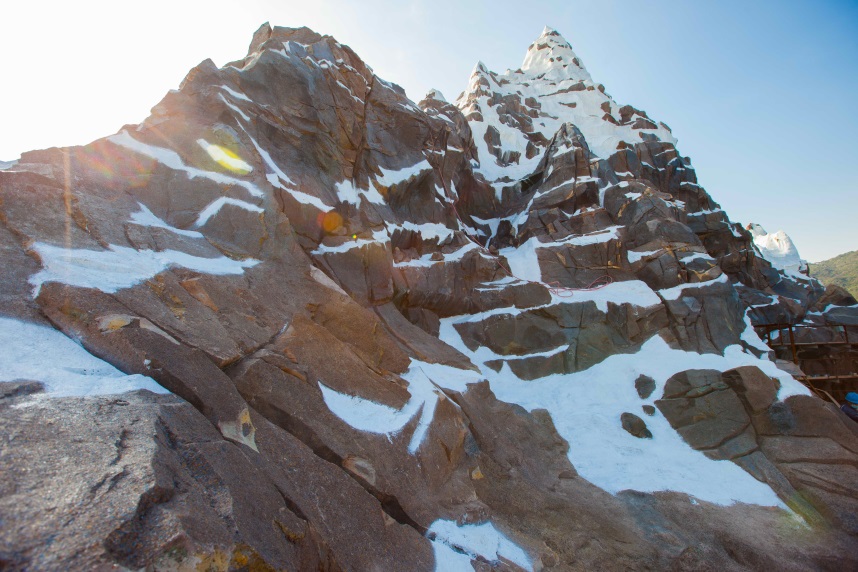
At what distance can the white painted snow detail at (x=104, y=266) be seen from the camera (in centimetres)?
Result: 908

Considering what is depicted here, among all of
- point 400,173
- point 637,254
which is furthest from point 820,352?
point 400,173

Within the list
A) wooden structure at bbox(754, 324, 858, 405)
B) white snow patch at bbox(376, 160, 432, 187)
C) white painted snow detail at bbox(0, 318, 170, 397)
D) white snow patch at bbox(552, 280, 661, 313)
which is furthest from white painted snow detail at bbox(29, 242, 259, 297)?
wooden structure at bbox(754, 324, 858, 405)

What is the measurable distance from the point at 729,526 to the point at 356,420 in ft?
42.0

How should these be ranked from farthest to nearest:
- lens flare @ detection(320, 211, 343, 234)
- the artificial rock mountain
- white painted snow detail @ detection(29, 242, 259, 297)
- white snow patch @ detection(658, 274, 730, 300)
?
white snow patch @ detection(658, 274, 730, 300) → lens flare @ detection(320, 211, 343, 234) → white painted snow detail @ detection(29, 242, 259, 297) → the artificial rock mountain

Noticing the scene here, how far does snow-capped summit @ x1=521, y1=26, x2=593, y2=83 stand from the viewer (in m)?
76.9

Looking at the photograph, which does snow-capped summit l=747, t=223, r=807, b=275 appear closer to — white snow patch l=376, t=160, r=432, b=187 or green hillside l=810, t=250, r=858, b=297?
green hillside l=810, t=250, r=858, b=297

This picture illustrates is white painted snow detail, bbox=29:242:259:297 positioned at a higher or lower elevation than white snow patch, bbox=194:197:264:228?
lower

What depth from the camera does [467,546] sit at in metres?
9.85

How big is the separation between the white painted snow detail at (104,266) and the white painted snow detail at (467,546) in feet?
30.7

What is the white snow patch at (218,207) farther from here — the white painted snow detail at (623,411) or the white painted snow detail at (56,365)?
the white painted snow detail at (623,411)

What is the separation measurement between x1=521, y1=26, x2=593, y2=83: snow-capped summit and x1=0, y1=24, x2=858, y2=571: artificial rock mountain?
166 ft

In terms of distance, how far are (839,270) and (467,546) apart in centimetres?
17540

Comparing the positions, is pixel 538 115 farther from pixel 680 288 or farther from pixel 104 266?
pixel 104 266

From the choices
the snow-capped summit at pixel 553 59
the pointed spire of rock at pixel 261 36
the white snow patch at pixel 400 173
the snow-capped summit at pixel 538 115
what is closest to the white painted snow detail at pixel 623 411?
the white snow patch at pixel 400 173
